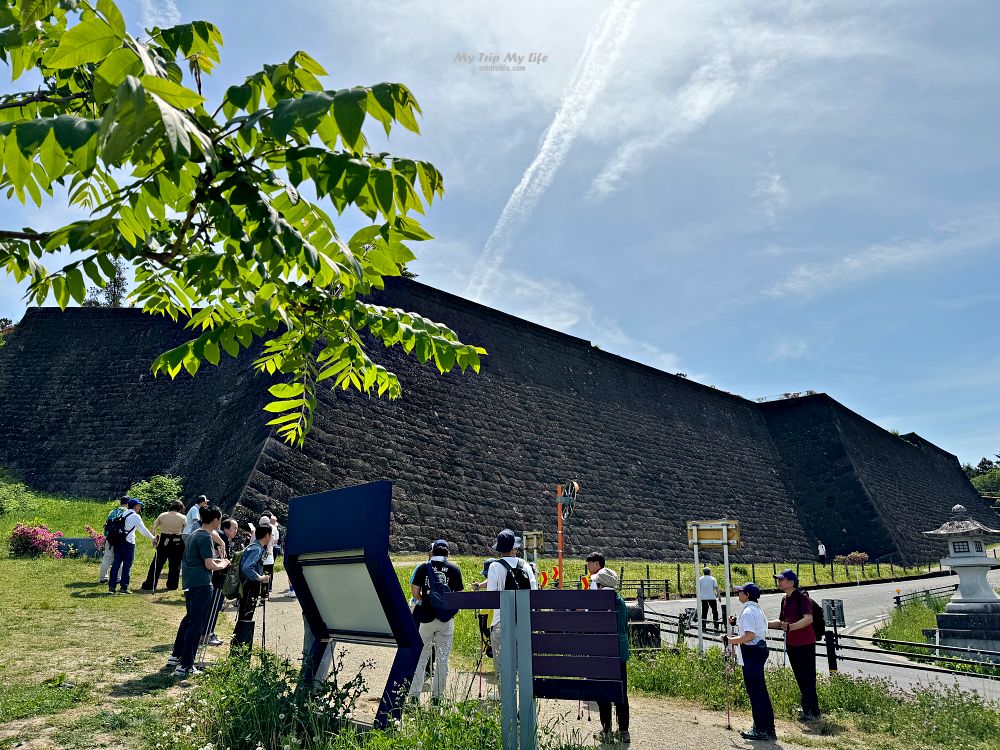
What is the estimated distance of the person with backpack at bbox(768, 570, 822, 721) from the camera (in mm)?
7129

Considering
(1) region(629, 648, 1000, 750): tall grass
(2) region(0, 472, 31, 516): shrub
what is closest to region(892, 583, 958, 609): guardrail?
(1) region(629, 648, 1000, 750): tall grass

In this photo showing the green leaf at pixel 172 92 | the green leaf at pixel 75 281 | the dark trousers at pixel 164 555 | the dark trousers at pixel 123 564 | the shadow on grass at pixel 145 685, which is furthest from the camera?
the dark trousers at pixel 164 555

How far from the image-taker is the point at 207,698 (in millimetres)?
4754

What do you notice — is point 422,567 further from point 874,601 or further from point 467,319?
point 467,319

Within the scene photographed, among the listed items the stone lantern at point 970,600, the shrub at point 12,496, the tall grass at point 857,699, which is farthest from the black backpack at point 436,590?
the shrub at point 12,496

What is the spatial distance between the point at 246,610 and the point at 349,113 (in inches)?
255

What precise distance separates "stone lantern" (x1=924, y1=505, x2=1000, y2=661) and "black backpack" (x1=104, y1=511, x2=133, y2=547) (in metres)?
14.1

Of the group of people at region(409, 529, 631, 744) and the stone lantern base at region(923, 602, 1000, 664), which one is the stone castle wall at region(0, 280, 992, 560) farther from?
the stone lantern base at region(923, 602, 1000, 664)

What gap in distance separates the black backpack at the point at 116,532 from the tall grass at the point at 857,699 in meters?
7.88

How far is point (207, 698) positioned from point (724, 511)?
103ft

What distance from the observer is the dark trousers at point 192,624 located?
668 cm

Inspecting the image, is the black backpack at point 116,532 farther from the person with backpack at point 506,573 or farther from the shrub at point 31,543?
the person with backpack at point 506,573

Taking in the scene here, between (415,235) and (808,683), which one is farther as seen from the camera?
(808,683)

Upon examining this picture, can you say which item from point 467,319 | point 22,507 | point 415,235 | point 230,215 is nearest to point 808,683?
point 415,235
